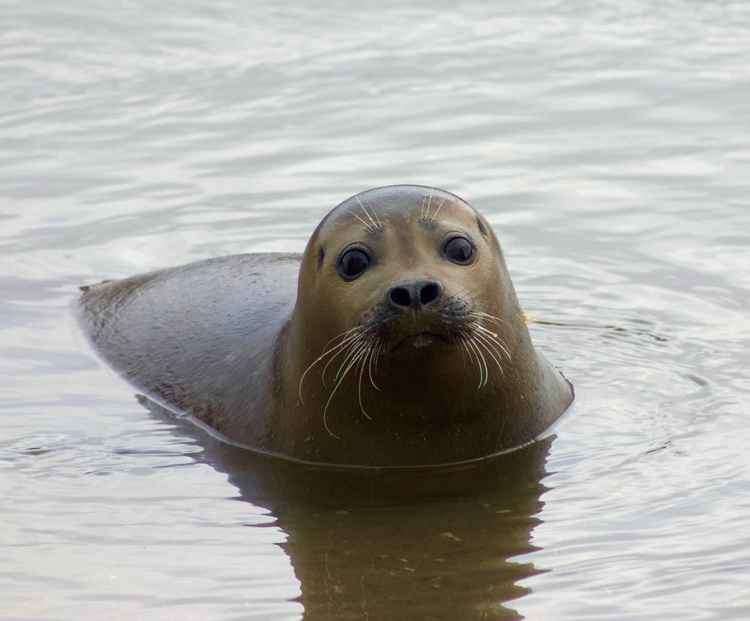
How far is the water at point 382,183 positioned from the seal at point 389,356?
0.68 ft

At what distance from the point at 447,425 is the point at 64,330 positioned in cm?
279

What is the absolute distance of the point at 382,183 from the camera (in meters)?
11.8

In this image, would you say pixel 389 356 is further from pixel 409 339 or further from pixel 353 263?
pixel 353 263

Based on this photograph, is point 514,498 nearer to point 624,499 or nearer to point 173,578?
point 624,499

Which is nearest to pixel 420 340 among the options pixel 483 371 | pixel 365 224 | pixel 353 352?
pixel 353 352

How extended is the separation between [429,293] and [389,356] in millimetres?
405

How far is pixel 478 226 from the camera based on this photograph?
25.5 feet

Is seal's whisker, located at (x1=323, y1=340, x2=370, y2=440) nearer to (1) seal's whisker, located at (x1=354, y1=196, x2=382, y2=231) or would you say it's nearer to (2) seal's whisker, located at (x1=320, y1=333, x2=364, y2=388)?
(2) seal's whisker, located at (x1=320, y1=333, x2=364, y2=388)

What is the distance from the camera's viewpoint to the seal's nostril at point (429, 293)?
23.2 ft

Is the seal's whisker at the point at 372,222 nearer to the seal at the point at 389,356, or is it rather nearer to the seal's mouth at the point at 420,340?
the seal at the point at 389,356

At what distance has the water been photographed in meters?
6.80

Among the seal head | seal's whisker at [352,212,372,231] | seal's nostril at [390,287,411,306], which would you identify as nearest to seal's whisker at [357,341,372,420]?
the seal head

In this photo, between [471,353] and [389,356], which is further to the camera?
[471,353]

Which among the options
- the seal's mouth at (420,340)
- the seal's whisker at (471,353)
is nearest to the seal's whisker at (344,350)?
the seal's mouth at (420,340)
